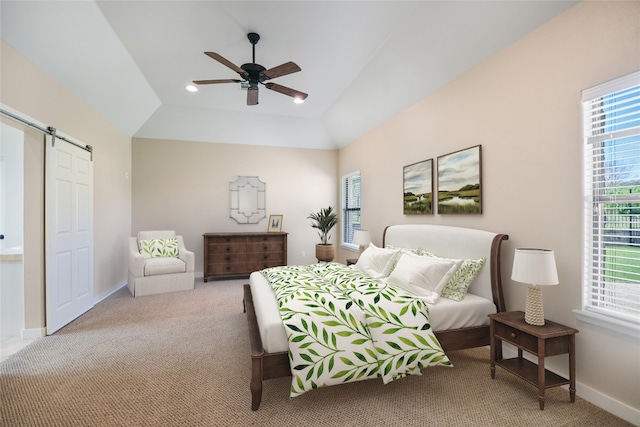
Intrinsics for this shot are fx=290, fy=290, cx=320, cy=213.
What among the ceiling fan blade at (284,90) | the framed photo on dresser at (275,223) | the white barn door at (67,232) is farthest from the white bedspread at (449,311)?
the framed photo on dresser at (275,223)

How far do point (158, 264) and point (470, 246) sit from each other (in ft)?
15.1

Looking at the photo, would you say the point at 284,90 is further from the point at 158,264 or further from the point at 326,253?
the point at 158,264

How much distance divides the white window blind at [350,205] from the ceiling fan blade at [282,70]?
3105 millimetres

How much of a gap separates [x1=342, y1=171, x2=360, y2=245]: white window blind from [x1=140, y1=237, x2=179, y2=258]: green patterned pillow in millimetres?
3419

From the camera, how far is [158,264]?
4.80 meters

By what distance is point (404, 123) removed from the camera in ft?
13.9

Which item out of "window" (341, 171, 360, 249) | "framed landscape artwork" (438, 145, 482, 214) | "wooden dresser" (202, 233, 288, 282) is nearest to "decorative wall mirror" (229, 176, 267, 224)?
"wooden dresser" (202, 233, 288, 282)

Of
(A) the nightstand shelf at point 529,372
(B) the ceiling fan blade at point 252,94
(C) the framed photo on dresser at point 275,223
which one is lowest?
(A) the nightstand shelf at point 529,372

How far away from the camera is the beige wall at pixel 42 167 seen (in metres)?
2.76

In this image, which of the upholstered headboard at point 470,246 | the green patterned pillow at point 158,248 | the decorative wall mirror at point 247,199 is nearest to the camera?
the upholstered headboard at point 470,246

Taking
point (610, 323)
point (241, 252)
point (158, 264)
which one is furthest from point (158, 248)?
point (610, 323)

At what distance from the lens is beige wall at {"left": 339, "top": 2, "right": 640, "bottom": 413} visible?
1.92 meters

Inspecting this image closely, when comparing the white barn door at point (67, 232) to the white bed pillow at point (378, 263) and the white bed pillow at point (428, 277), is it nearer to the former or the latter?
the white bed pillow at point (378, 263)

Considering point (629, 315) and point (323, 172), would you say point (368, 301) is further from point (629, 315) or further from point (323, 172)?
point (323, 172)
